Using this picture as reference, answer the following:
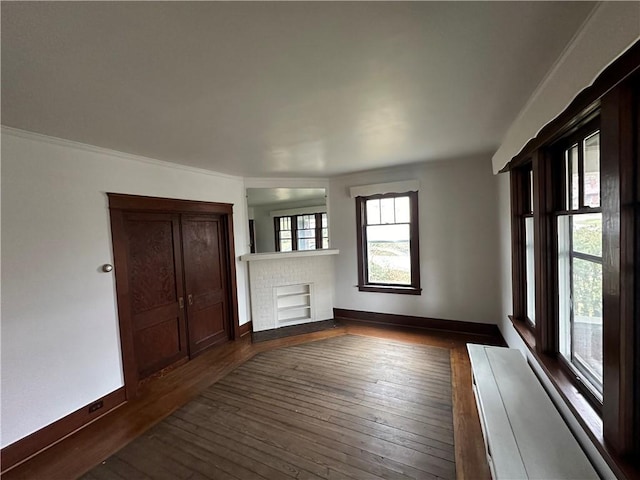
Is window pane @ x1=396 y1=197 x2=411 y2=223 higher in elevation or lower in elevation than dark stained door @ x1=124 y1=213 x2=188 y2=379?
higher

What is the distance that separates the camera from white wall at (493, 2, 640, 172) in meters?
0.97

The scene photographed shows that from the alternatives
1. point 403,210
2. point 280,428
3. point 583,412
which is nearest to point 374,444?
point 280,428

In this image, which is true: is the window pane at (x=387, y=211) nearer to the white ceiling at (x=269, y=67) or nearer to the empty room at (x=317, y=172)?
the empty room at (x=317, y=172)

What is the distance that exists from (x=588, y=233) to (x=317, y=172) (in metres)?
3.48

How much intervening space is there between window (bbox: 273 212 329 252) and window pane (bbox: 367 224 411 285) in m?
0.92

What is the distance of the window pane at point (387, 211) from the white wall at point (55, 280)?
352 centimetres

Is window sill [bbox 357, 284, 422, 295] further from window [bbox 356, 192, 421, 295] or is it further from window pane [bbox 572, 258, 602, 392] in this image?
window pane [bbox 572, 258, 602, 392]

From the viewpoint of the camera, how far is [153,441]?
7.44ft

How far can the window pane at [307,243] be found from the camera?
5793 millimetres

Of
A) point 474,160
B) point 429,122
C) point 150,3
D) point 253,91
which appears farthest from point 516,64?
point 474,160

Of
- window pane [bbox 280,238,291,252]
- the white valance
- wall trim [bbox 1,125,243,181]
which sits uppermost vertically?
wall trim [bbox 1,125,243,181]

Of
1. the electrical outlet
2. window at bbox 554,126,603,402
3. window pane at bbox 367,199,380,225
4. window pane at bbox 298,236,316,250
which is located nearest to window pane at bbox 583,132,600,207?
window at bbox 554,126,603,402

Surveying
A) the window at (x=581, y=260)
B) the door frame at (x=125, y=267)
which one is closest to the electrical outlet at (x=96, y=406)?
the door frame at (x=125, y=267)

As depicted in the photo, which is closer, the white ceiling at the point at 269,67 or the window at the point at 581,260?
the white ceiling at the point at 269,67
